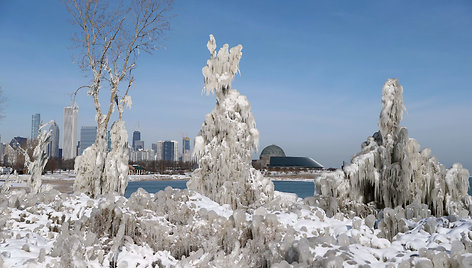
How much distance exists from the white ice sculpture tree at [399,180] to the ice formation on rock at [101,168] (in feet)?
22.1

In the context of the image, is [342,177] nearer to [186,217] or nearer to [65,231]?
[186,217]

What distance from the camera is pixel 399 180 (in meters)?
10.3

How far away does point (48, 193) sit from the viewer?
330 inches

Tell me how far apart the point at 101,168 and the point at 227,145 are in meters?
4.25

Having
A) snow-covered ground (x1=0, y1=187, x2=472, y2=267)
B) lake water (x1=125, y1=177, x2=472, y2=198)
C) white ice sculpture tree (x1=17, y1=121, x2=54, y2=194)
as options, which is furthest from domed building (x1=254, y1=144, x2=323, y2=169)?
snow-covered ground (x1=0, y1=187, x2=472, y2=267)

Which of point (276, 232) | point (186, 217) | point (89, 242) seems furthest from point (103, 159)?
point (276, 232)

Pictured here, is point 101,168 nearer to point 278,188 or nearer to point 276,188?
point 276,188

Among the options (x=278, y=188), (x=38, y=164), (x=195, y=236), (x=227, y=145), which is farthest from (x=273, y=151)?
(x=195, y=236)

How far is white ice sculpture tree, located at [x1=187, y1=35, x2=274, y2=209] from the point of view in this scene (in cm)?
1246

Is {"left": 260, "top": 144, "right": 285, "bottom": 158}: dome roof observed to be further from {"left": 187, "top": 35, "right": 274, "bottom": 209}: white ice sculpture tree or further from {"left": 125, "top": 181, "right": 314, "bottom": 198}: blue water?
{"left": 187, "top": 35, "right": 274, "bottom": 209}: white ice sculpture tree

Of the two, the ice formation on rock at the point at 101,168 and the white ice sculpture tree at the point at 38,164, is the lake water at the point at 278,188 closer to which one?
the white ice sculpture tree at the point at 38,164

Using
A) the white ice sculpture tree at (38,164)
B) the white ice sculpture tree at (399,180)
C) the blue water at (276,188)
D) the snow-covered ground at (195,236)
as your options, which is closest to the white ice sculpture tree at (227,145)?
the white ice sculpture tree at (399,180)

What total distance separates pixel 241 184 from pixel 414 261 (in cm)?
804

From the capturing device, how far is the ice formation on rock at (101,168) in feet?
39.7
